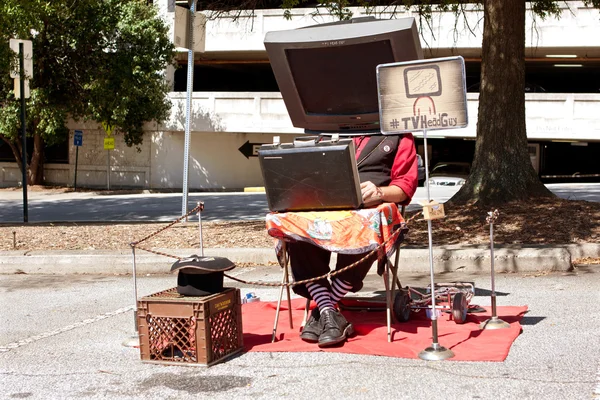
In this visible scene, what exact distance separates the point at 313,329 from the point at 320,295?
0.80 ft

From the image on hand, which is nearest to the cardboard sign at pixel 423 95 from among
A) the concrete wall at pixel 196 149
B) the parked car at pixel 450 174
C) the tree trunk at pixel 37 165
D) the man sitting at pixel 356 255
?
the man sitting at pixel 356 255

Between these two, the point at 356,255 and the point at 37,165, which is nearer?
the point at 356,255

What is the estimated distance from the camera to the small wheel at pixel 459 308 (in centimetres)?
625

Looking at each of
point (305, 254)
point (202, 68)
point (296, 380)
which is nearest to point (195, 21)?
point (305, 254)

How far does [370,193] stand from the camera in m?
5.93

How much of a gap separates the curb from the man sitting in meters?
3.36

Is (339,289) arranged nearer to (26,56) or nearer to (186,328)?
(186,328)

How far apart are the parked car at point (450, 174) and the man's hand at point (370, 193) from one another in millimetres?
Result: 20640

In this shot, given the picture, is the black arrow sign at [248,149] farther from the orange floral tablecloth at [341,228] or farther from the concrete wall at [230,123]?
the orange floral tablecloth at [341,228]

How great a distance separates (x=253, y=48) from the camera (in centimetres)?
3033

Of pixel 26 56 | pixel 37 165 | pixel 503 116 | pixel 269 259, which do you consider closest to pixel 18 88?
pixel 26 56

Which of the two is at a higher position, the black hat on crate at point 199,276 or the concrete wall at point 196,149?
the concrete wall at point 196,149

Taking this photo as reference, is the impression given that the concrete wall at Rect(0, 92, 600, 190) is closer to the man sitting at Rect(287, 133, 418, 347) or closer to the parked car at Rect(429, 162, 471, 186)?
the parked car at Rect(429, 162, 471, 186)

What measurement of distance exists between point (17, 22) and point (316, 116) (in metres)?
9.85
